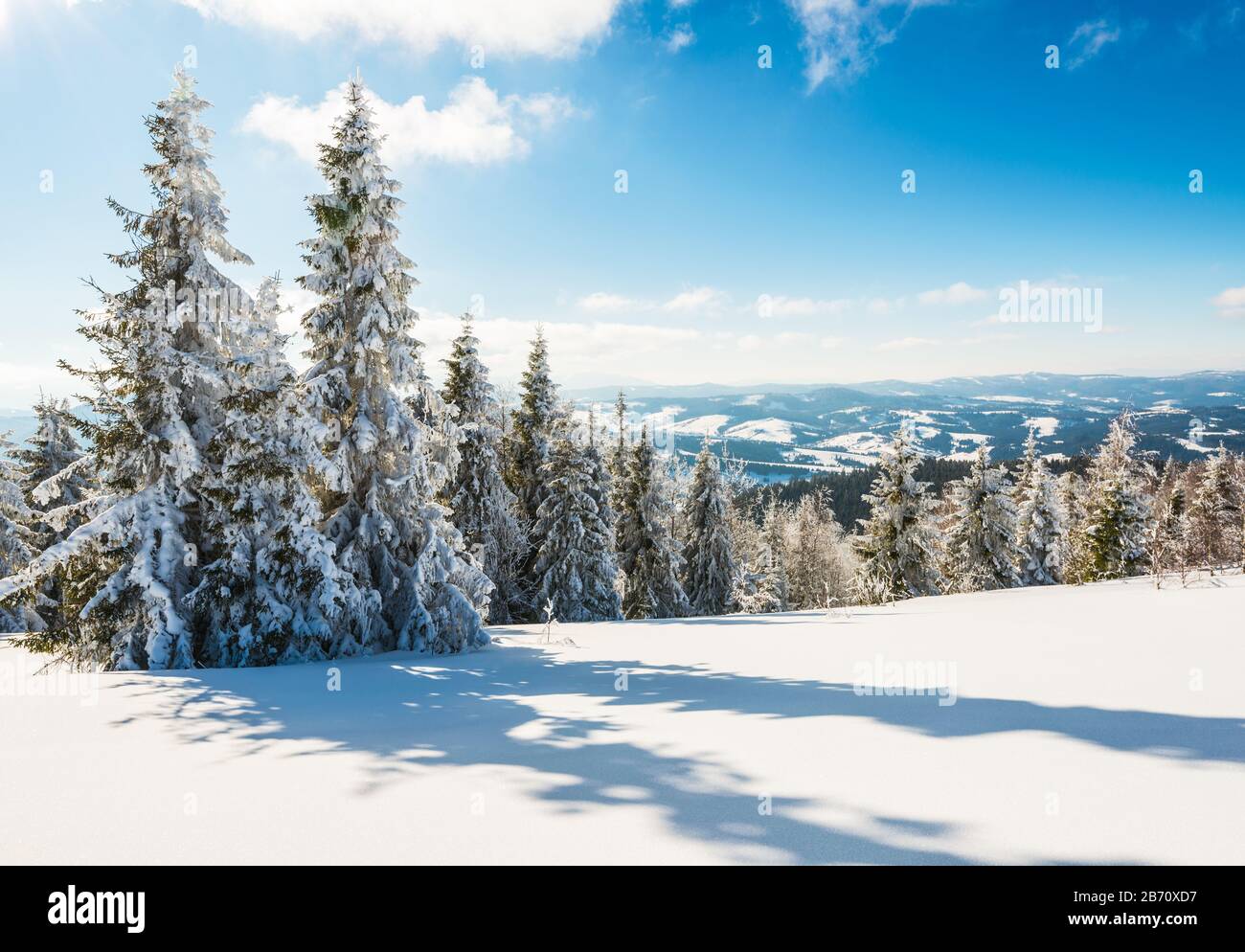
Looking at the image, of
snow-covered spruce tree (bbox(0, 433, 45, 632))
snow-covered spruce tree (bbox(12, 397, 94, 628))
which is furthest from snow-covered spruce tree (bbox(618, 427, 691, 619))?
snow-covered spruce tree (bbox(0, 433, 45, 632))

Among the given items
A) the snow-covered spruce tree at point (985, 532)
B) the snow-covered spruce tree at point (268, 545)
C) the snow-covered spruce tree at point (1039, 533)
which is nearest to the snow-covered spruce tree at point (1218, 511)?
the snow-covered spruce tree at point (1039, 533)

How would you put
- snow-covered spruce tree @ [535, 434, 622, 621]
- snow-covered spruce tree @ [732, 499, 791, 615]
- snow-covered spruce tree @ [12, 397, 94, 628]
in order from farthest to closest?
snow-covered spruce tree @ [732, 499, 791, 615] → snow-covered spruce tree @ [12, 397, 94, 628] → snow-covered spruce tree @ [535, 434, 622, 621]

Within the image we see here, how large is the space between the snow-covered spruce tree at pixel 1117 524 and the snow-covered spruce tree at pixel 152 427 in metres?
36.4

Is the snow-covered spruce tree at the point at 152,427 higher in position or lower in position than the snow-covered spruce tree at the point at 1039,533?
higher

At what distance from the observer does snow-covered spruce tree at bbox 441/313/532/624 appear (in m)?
22.6

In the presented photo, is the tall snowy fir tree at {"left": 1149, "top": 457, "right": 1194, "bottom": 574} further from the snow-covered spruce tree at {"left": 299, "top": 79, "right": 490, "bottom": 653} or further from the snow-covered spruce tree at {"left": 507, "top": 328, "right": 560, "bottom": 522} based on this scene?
the snow-covered spruce tree at {"left": 507, "top": 328, "right": 560, "bottom": 522}

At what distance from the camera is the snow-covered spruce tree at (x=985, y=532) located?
98.3 feet

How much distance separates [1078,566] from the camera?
105 ft

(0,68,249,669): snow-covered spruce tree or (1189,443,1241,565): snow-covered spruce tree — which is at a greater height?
(0,68,249,669): snow-covered spruce tree

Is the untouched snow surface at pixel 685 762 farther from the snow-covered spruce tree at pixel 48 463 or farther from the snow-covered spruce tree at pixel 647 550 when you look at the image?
the snow-covered spruce tree at pixel 48 463

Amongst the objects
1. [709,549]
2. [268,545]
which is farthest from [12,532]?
[709,549]

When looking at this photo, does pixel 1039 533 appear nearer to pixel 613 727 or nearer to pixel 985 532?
pixel 985 532

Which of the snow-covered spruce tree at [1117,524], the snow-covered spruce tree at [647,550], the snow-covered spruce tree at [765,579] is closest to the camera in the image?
the snow-covered spruce tree at [647,550]

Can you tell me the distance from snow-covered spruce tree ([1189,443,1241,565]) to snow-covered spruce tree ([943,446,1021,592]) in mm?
15411
